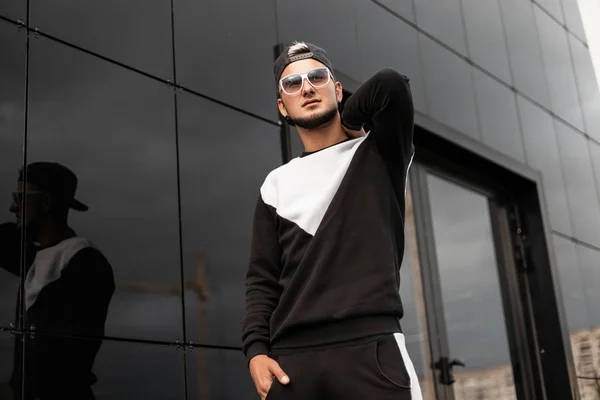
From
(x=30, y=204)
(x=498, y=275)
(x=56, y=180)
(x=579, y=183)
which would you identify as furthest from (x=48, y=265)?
(x=579, y=183)

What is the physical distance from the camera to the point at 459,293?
655 centimetres

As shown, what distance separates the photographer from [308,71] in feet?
9.04

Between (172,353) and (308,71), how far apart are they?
1.56 m

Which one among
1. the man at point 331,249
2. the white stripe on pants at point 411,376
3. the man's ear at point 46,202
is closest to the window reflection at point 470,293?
the man's ear at point 46,202

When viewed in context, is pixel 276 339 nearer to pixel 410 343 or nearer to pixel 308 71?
pixel 308 71

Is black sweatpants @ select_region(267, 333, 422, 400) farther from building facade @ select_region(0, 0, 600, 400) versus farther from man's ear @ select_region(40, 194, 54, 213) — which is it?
man's ear @ select_region(40, 194, 54, 213)

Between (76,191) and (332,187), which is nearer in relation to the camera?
(332,187)

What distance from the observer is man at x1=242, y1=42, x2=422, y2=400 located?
2400mm

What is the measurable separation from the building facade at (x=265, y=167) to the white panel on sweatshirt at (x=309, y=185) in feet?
3.68

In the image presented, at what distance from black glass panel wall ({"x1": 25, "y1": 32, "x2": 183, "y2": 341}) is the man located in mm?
1046

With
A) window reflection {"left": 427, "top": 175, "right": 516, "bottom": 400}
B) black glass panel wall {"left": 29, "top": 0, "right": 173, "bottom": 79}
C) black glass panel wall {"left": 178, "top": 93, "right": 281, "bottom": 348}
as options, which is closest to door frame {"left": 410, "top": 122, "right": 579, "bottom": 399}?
window reflection {"left": 427, "top": 175, "right": 516, "bottom": 400}

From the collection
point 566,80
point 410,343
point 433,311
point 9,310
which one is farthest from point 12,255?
point 566,80

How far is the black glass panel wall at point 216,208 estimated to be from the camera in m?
4.00

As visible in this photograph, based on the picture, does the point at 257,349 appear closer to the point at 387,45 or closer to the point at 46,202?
the point at 46,202
